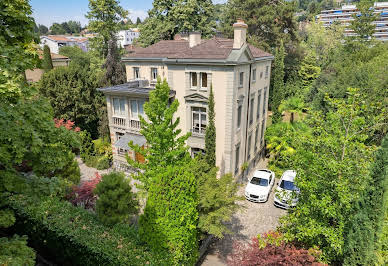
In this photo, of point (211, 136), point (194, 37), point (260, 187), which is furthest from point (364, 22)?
point (211, 136)

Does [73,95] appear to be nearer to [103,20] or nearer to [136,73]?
[136,73]

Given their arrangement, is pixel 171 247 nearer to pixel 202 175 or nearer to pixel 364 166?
pixel 202 175

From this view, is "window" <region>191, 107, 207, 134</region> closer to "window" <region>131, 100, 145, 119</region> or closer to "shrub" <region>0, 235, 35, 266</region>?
"window" <region>131, 100, 145, 119</region>

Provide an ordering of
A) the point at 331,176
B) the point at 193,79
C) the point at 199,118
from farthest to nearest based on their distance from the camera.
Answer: the point at 199,118, the point at 193,79, the point at 331,176

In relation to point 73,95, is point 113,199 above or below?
below

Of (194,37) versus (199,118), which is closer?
(199,118)

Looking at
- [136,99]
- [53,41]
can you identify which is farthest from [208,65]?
[53,41]

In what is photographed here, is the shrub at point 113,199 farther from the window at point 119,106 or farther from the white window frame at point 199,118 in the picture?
the window at point 119,106

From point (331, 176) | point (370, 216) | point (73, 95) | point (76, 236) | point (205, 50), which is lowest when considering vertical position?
point (76, 236)
